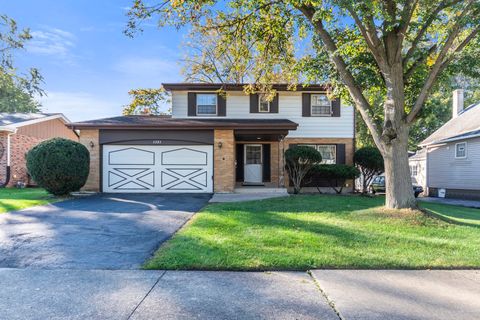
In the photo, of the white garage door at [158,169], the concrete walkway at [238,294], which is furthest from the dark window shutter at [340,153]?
the concrete walkway at [238,294]

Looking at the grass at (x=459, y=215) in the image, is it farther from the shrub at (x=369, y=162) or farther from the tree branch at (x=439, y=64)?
the shrub at (x=369, y=162)

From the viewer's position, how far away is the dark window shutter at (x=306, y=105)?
1617 centimetres

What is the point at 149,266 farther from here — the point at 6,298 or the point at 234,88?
the point at 234,88

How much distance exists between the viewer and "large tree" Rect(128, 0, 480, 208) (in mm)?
7797

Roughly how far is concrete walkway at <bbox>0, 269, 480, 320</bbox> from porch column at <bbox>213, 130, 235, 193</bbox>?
9.42 m

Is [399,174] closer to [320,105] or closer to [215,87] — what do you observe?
[320,105]

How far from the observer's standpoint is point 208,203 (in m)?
10.6

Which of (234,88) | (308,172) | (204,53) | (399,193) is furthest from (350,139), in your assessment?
(204,53)

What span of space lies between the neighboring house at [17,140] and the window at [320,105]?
1567cm

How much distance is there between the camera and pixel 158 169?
45.5ft

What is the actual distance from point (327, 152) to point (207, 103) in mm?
6786

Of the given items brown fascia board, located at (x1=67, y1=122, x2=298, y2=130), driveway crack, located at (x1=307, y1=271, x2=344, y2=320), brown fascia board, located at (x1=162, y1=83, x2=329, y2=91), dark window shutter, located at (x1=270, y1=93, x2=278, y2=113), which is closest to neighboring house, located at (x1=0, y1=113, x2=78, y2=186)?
brown fascia board, located at (x1=67, y1=122, x2=298, y2=130)

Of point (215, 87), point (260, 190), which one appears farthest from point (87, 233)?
point (215, 87)

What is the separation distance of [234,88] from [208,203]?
749 cm
